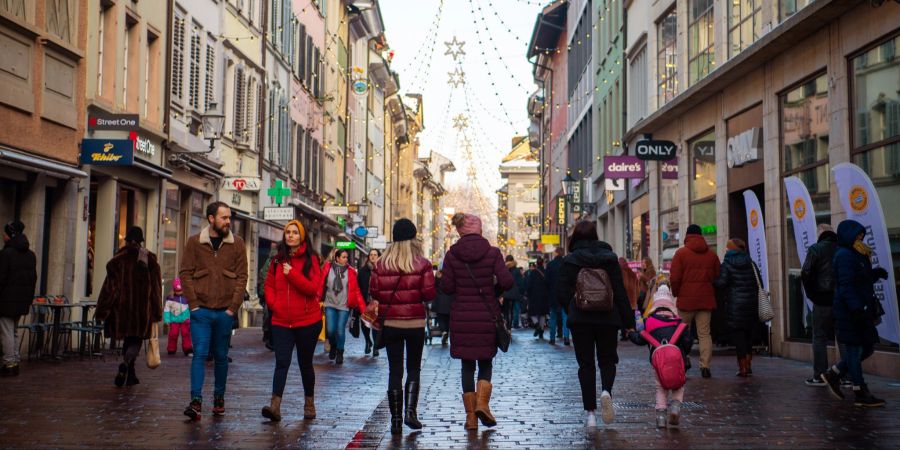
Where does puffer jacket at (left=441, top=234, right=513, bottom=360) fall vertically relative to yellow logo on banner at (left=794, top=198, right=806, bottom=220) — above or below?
below

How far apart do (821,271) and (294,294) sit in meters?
5.88

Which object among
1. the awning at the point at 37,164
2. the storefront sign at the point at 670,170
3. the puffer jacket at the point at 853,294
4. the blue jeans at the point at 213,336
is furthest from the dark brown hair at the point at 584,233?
the storefront sign at the point at 670,170

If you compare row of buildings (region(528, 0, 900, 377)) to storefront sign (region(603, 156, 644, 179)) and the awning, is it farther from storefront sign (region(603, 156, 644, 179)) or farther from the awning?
the awning

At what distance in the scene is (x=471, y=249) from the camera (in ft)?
33.4

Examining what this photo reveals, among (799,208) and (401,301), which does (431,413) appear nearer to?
(401,301)

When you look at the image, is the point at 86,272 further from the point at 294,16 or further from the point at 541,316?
the point at 294,16

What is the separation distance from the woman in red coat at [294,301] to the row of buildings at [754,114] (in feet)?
25.3

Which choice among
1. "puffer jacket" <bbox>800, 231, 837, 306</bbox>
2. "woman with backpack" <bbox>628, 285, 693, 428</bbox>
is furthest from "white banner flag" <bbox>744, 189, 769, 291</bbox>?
"woman with backpack" <bbox>628, 285, 693, 428</bbox>

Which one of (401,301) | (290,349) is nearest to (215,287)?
(290,349)

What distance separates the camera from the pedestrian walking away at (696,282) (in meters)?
15.6

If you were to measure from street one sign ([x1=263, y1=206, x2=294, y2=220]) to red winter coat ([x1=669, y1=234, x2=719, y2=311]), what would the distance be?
59.1ft

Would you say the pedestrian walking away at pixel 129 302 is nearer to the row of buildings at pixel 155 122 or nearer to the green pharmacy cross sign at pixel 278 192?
the row of buildings at pixel 155 122

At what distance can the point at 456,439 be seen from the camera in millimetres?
9359

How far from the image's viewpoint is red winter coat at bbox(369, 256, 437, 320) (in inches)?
392
